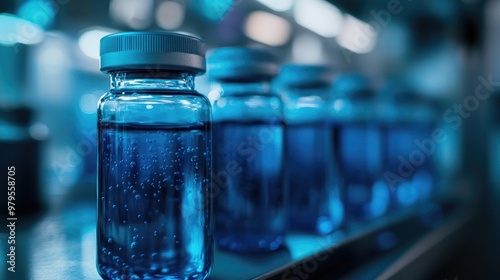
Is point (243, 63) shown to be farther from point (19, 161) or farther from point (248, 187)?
point (19, 161)

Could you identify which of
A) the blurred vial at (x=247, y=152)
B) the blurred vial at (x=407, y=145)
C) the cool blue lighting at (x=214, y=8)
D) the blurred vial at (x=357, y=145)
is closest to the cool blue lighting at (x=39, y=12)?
the cool blue lighting at (x=214, y=8)

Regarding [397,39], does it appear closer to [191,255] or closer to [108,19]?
[108,19]

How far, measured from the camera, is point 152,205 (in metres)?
0.51

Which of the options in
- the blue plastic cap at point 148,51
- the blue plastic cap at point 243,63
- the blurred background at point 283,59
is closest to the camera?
the blue plastic cap at point 148,51

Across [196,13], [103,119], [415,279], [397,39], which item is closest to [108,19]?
[196,13]

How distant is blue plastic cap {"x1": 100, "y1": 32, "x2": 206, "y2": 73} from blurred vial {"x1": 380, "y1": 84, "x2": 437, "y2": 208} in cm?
Result: 76

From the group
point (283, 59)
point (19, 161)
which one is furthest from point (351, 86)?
point (19, 161)

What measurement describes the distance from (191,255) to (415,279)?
1.59ft

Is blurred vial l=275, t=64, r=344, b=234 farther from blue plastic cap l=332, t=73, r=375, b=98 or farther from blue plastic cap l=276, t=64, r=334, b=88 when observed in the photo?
blue plastic cap l=332, t=73, r=375, b=98

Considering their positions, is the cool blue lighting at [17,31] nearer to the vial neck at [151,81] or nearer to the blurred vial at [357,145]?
the vial neck at [151,81]

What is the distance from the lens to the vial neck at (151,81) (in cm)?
53

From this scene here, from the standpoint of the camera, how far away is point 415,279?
0.82 meters

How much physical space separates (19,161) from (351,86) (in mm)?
681

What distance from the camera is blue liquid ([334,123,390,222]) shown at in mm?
933
